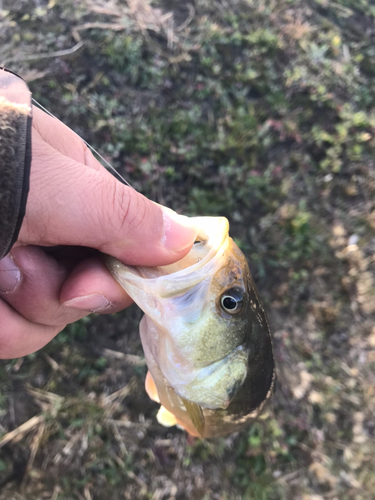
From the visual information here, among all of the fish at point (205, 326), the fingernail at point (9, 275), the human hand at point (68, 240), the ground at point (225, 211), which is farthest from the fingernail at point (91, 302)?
the ground at point (225, 211)

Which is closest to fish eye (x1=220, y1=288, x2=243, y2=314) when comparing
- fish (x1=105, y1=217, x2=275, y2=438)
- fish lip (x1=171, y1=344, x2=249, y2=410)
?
fish (x1=105, y1=217, x2=275, y2=438)

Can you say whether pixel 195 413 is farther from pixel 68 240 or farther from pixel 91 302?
pixel 68 240

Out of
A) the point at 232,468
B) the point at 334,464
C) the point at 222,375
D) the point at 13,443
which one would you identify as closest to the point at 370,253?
the point at 334,464

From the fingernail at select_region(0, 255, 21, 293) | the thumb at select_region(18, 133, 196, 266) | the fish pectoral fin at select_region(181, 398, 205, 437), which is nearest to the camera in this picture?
the thumb at select_region(18, 133, 196, 266)

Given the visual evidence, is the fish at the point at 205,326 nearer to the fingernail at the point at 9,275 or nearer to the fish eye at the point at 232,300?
the fish eye at the point at 232,300

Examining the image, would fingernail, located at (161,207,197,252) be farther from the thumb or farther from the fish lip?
the fish lip

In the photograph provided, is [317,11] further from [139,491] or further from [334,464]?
[139,491]

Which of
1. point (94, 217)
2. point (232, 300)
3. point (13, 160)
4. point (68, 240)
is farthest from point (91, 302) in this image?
point (13, 160)
